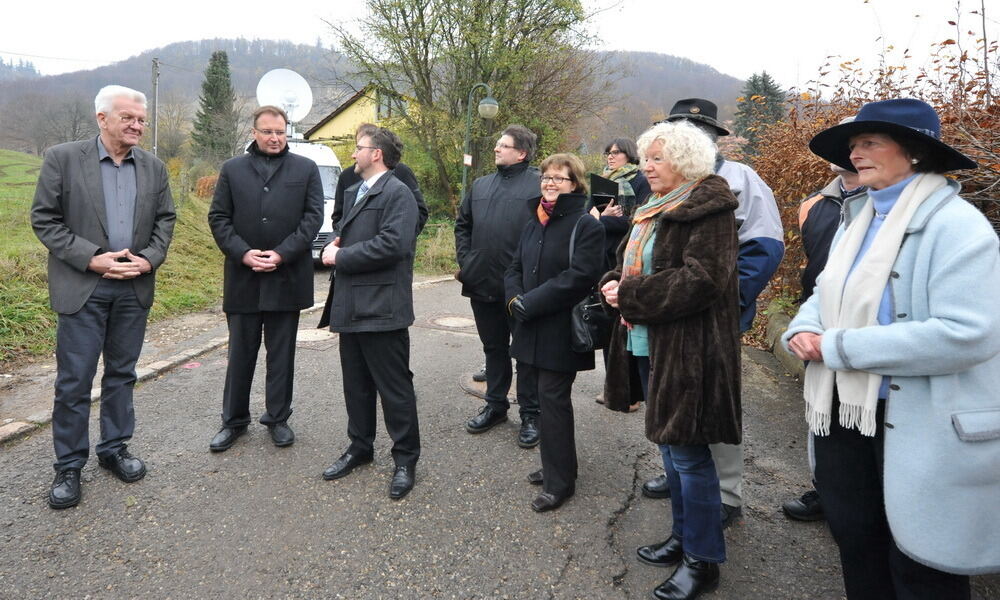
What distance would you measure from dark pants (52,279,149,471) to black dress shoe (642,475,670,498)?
10.00ft

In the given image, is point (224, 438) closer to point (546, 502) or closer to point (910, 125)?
point (546, 502)

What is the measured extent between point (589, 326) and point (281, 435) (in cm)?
224

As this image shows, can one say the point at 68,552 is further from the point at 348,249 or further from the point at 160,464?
the point at 348,249

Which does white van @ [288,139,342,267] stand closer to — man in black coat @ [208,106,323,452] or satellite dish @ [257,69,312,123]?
satellite dish @ [257,69,312,123]

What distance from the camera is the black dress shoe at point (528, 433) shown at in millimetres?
4016

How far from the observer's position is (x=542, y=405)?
3.25 metres

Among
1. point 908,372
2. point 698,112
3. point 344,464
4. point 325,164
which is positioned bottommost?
point 344,464

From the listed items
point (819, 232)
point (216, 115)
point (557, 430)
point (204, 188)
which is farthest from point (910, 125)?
point (216, 115)

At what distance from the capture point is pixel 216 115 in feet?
120

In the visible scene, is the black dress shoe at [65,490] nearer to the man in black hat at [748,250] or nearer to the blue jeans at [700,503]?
the blue jeans at [700,503]

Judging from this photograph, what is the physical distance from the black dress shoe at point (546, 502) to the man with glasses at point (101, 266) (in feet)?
7.43

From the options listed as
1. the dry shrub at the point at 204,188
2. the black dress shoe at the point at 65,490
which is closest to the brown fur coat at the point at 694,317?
the black dress shoe at the point at 65,490

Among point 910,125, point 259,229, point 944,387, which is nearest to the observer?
point 944,387

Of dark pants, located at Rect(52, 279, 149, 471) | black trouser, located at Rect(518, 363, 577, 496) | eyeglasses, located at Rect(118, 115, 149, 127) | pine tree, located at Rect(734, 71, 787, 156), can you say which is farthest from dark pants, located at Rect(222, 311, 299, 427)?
pine tree, located at Rect(734, 71, 787, 156)
